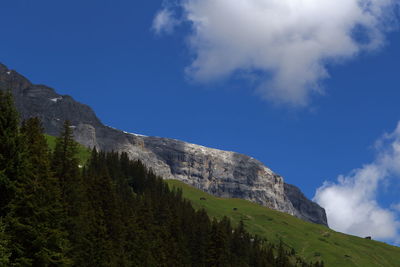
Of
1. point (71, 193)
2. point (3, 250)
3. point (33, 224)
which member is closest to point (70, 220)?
point (71, 193)

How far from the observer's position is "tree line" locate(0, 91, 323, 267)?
39487 mm

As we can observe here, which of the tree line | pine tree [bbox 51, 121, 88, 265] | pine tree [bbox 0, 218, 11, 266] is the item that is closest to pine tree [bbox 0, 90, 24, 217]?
the tree line

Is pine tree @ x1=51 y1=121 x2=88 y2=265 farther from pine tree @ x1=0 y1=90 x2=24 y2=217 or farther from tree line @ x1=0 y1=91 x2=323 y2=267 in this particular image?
pine tree @ x1=0 y1=90 x2=24 y2=217

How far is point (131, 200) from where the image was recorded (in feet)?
429

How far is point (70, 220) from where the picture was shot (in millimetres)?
60562

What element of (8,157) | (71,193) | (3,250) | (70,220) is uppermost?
(8,157)

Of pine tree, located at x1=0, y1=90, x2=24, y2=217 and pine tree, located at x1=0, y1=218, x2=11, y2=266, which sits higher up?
pine tree, located at x1=0, y1=90, x2=24, y2=217

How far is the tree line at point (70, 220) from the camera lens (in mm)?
39487

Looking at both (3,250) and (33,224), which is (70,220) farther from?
(3,250)

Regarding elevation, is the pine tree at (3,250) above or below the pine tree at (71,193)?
below

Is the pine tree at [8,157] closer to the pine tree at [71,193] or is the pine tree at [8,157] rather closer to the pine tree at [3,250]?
the pine tree at [3,250]

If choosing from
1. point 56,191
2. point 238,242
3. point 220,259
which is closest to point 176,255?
point 220,259

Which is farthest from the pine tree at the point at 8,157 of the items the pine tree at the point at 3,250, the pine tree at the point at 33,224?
the pine tree at the point at 3,250

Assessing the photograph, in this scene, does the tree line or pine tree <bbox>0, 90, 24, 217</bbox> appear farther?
the tree line
